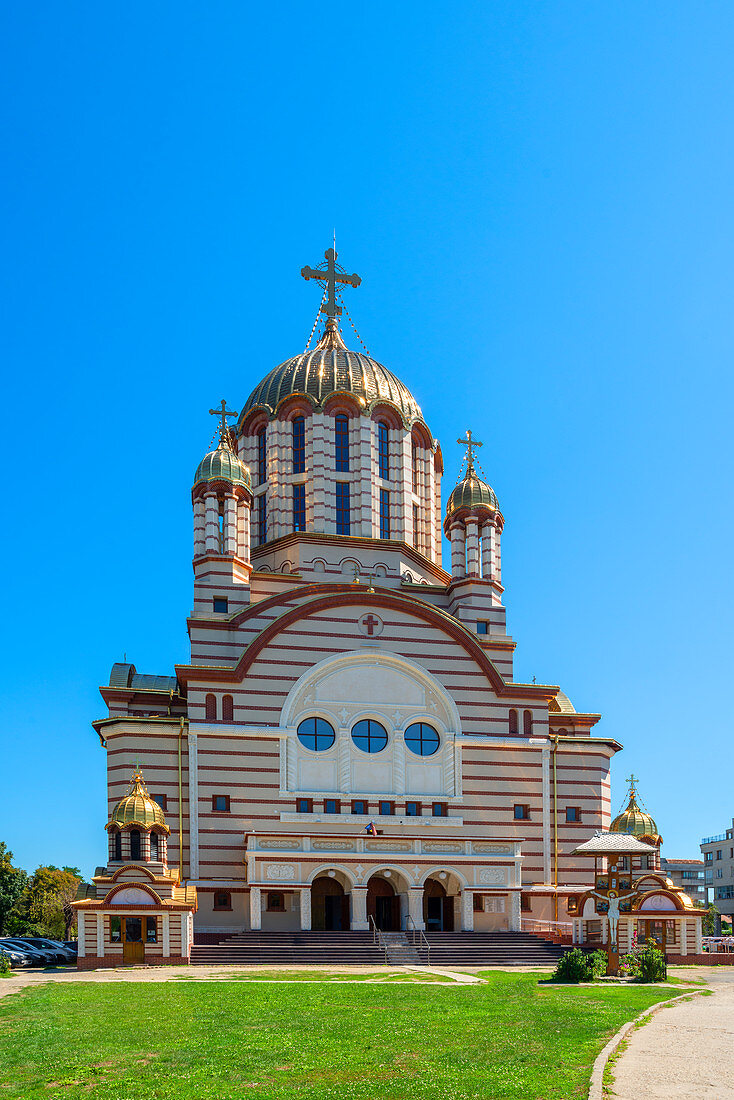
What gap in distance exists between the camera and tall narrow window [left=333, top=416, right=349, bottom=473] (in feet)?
190

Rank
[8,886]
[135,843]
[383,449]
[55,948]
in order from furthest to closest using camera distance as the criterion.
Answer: [8,886] < [383,449] < [55,948] < [135,843]

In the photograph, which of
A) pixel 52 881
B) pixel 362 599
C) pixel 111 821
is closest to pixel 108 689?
pixel 111 821

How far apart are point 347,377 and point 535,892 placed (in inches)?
1012

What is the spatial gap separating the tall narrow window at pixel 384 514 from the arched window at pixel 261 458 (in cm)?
591

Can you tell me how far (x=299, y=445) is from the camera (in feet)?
192

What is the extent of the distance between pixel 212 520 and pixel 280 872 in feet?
52.8

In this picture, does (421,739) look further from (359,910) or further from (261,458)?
(261,458)

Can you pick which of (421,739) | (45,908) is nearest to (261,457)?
(421,739)

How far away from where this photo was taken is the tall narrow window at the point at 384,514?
5812 cm

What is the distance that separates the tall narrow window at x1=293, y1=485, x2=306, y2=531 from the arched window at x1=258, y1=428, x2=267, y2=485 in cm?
207

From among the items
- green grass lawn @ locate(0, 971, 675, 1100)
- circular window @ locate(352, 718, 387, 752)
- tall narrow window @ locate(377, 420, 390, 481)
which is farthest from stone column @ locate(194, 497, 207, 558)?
green grass lawn @ locate(0, 971, 675, 1100)

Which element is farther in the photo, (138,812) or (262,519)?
(262,519)

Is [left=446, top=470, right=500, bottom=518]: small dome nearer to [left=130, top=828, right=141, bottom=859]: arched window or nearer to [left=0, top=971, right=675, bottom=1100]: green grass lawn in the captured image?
[left=130, top=828, right=141, bottom=859]: arched window

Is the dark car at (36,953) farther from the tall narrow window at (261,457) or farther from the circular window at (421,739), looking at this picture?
the tall narrow window at (261,457)
